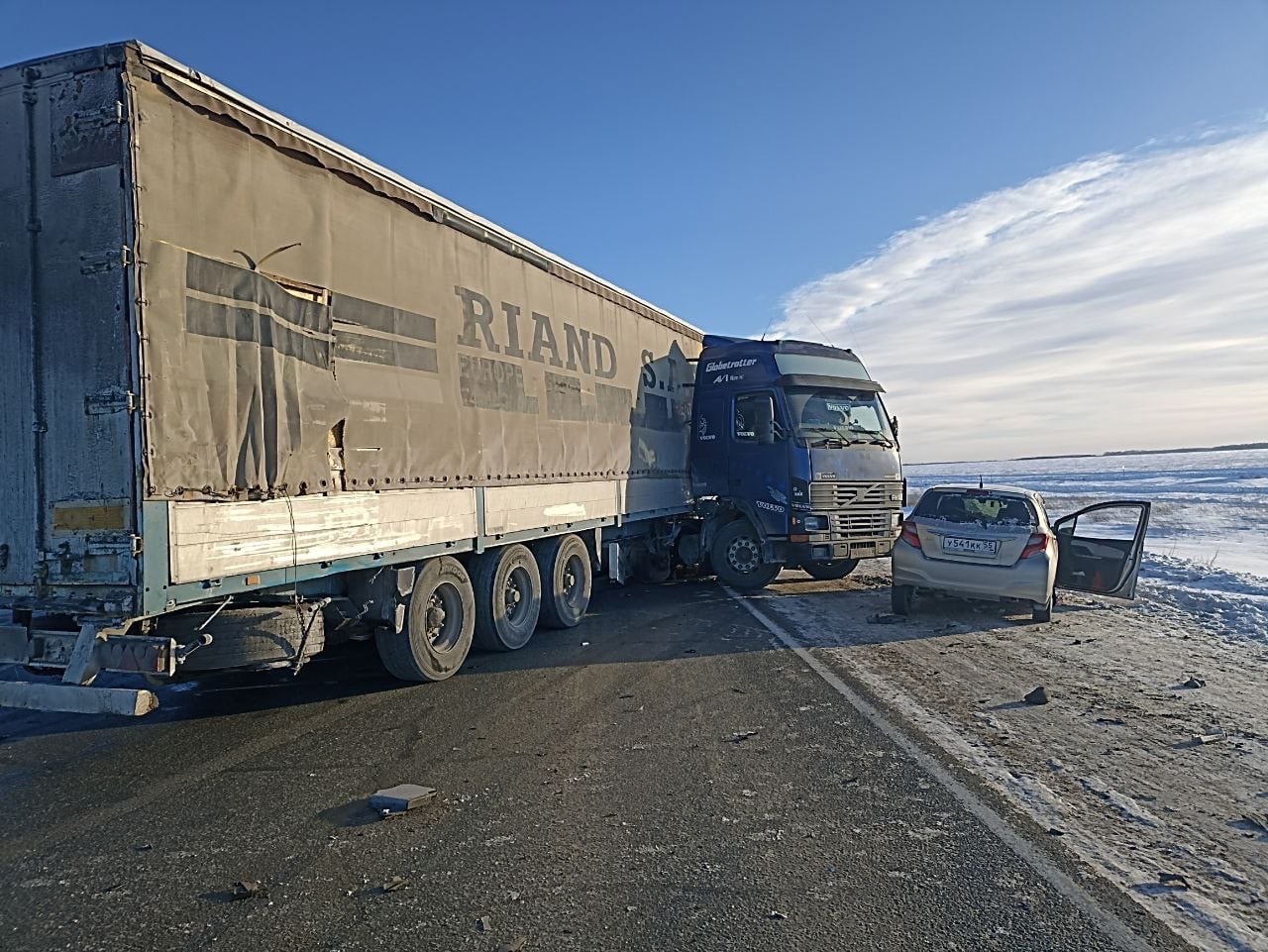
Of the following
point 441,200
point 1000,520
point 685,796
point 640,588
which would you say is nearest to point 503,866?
point 685,796

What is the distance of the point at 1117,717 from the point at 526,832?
4.47 meters

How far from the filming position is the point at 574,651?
27.7 feet

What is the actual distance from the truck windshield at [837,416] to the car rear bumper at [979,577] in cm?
263

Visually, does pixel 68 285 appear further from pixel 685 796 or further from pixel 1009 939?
pixel 1009 939

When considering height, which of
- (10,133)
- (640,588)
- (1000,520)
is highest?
(10,133)

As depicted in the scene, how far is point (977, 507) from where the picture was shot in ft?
32.0

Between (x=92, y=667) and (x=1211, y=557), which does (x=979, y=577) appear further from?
(x=1211, y=557)

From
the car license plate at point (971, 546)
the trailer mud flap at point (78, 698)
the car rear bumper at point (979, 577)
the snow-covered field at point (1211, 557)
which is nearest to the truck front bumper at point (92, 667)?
the trailer mud flap at point (78, 698)

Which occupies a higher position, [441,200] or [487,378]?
[441,200]

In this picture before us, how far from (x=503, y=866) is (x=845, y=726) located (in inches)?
113

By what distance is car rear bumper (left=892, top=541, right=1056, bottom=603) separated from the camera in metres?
9.07

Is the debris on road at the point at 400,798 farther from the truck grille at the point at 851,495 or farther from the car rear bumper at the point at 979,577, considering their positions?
the truck grille at the point at 851,495

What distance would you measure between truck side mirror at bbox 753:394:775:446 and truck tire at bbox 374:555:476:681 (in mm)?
5874

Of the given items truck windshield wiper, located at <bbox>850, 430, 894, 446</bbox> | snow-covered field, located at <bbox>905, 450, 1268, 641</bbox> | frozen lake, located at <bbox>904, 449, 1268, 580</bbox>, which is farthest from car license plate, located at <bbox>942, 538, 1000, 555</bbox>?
frozen lake, located at <bbox>904, 449, 1268, 580</bbox>
